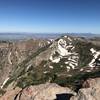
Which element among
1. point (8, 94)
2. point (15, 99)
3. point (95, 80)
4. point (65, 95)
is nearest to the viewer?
point (95, 80)

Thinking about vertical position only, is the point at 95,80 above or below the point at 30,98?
above

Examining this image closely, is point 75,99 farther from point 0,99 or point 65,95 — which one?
point 0,99

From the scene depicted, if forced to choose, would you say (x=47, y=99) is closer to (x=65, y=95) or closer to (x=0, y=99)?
(x=65, y=95)

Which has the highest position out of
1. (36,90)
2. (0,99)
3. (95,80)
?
(95,80)

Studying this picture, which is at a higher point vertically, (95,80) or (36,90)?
(95,80)

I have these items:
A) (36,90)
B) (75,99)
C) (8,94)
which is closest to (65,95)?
(36,90)

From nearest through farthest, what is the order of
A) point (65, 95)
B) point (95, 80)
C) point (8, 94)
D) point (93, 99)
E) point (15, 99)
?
point (93, 99) < point (95, 80) < point (65, 95) < point (15, 99) < point (8, 94)

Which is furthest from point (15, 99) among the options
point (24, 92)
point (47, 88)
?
point (47, 88)

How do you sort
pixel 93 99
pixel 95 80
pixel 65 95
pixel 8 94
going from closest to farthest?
pixel 93 99, pixel 95 80, pixel 65 95, pixel 8 94

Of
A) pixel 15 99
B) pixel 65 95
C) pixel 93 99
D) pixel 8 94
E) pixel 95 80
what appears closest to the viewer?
pixel 93 99

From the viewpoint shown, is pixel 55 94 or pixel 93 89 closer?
pixel 93 89
